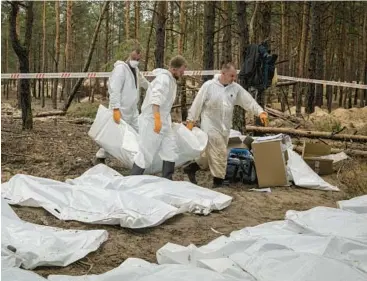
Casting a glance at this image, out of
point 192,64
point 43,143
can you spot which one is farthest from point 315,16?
point 43,143

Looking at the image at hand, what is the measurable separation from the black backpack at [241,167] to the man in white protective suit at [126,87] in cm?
147

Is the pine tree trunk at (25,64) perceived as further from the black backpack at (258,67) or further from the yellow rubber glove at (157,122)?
the yellow rubber glove at (157,122)

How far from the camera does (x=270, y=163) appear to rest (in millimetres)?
6445

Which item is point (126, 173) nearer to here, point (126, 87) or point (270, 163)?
point (126, 87)

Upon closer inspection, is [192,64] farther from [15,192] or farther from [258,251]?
[258,251]

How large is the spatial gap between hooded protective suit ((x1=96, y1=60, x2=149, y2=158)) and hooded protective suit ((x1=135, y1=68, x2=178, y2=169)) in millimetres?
640

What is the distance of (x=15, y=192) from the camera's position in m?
5.04

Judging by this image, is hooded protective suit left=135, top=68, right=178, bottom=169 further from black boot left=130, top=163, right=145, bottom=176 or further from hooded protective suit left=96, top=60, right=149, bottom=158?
hooded protective suit left=96, top=60, right=149, bottom=158

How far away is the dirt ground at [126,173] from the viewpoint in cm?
401

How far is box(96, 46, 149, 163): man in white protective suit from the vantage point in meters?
6.58

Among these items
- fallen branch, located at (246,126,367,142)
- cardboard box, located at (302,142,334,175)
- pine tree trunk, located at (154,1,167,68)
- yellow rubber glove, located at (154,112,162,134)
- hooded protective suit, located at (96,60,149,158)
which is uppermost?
pine tree trunk, located at (154,1,167,68)

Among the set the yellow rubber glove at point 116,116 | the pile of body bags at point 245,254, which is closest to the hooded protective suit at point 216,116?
the yellow rubber glove at point 116,116

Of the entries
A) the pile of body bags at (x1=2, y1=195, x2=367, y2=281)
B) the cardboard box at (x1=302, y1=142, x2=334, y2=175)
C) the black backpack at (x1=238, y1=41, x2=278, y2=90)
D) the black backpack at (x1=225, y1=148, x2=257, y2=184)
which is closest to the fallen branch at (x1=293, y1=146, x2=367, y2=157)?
the cardboard box at (x1=302, y1=142, x2=334, y2=175)

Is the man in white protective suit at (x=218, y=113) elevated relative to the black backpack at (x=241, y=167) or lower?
elevated
